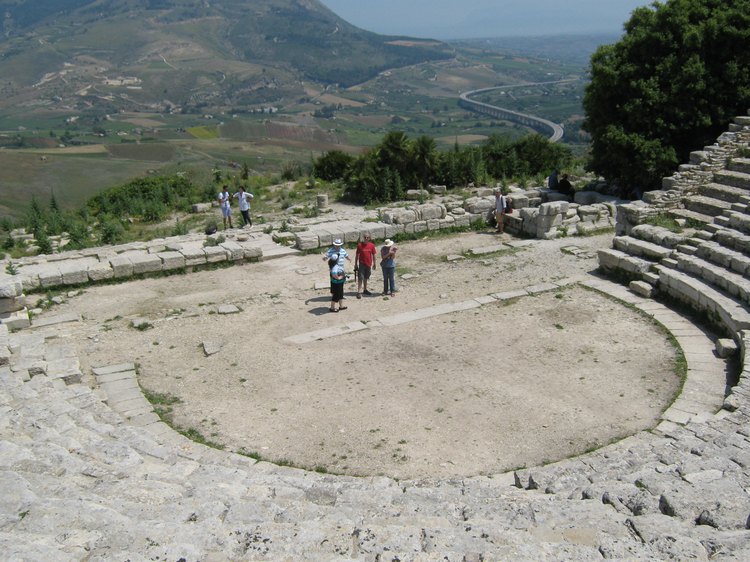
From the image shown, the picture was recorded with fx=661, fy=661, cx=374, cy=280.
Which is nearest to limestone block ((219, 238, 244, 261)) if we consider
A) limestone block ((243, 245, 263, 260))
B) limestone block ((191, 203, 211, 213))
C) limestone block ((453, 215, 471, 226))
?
limestone block ((243, 245, 263, 260))

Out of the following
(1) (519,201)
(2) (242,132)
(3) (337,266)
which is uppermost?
(3) (337,266)

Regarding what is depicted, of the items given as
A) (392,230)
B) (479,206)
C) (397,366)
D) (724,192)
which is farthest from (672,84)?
(397,366)

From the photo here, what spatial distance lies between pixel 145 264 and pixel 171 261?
1.96 ft

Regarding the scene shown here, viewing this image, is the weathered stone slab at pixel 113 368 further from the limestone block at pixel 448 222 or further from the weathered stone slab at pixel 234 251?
the limestone block at pixel 448 222

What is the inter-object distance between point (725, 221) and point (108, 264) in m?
14.3

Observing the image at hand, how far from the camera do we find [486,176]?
82.6ft

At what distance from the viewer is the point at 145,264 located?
1564 centimetres

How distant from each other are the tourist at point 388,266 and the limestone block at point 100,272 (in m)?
6.33

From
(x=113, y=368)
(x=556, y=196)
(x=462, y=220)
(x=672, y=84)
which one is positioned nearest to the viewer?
(x=113, y=368)

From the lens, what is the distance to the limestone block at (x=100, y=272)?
15.1 meters

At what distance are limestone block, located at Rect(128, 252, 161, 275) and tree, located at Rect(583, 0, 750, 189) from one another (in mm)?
13838

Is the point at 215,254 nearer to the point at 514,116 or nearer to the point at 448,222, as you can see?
the point at 448,222

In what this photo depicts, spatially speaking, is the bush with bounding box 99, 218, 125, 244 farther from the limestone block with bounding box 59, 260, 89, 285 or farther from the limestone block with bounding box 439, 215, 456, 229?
the limestone block with bounding box 439, 215, 456, 229

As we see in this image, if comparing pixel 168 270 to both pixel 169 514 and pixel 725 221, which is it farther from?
pixel 725 221
